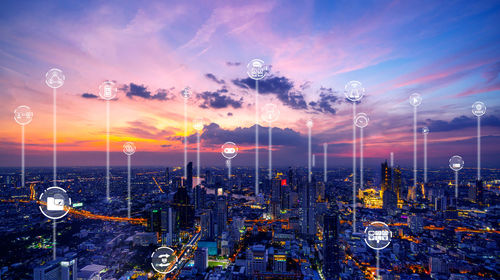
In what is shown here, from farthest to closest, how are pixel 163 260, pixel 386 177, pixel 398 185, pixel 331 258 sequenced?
pixel 386 177 < pixel 398 185 < pixel 163 260 < pixel 331 258

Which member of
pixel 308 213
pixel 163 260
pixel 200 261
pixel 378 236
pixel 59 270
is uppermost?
pixel 59 270

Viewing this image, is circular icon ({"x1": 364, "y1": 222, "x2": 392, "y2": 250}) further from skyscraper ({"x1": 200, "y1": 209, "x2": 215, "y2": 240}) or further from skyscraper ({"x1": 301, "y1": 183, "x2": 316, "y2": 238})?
skyscraper ({"x1": 200, "y1": 209, "x2": 215, "y2": 240})

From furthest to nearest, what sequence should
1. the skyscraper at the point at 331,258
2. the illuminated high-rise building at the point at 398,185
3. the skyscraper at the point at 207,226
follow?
the illuminated high-rise building at the point at 398,185 → the skyscraper at the point at 207,226 → the skyscraper at the point at 331,258

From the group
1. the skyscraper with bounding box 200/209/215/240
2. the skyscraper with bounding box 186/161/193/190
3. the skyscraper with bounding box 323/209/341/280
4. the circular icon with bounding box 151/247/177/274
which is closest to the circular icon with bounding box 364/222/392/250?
the skyscraper with bounding box 323/209/341/280

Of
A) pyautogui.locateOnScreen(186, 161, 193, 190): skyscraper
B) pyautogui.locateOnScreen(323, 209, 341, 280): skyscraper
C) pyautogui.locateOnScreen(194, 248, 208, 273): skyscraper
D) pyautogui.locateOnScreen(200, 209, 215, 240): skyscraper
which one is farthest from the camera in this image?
pyautogui.locateOnScreen(186, 161, 193, 190): skyscraper

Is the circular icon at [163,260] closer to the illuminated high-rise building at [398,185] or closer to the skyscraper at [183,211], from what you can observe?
the skyscraper at [183,211]

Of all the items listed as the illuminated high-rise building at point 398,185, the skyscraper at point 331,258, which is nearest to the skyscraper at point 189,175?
the skyscraper at point 331,258

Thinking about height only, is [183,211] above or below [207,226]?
above

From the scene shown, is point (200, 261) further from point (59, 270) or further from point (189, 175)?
point (189, 175)

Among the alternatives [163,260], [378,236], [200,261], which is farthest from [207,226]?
[378,236]
